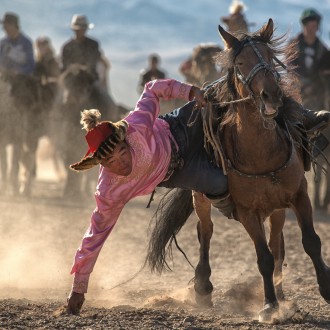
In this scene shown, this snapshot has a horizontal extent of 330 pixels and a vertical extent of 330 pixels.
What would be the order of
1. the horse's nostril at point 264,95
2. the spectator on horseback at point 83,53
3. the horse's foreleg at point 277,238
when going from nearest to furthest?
the horse's nostril at point 264,95 < the horse's foreleg at point 277,238 < the spectator on horseback at point 83,53

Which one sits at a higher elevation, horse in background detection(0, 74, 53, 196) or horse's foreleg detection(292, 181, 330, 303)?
horse in background detection(0, 74, 53, 196)

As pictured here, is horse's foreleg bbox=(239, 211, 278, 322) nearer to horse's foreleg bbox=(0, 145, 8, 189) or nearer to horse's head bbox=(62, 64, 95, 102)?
horse's head bbox=(62, 64, 95, 102)

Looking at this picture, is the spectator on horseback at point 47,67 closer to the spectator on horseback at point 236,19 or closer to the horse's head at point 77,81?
the horse's head at point 77,81

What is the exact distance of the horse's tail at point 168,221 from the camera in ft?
26.2

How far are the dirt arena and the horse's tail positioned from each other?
0.97ft

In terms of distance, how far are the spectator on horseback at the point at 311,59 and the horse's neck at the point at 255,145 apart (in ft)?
23.9

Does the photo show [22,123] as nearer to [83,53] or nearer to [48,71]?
[48,71]

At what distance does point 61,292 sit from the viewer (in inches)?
324

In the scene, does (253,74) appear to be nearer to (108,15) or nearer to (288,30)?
(288,30)

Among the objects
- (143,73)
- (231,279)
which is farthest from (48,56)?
(231,279)

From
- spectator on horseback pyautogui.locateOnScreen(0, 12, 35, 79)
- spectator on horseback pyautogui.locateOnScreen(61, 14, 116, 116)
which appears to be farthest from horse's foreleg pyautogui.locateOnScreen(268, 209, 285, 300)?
spectator on horseback pyautogui.locateOnScreen(0, 12, 35, 79)

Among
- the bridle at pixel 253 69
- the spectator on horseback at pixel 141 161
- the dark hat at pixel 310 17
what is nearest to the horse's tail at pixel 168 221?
the spectator on horseback at pixel 141 161

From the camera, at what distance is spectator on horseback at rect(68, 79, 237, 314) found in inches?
247

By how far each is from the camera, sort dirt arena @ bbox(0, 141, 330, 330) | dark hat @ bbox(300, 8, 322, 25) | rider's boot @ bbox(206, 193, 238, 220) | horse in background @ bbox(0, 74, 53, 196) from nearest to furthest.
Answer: dirt arena @ bbox(0, 141, 330, 330), rider's boot @ bbox(206, 193, 238, 220), dark hat @ bbox(300, 8, 322, 25), horse in background @ bbox(0, 74, 53, 196)
